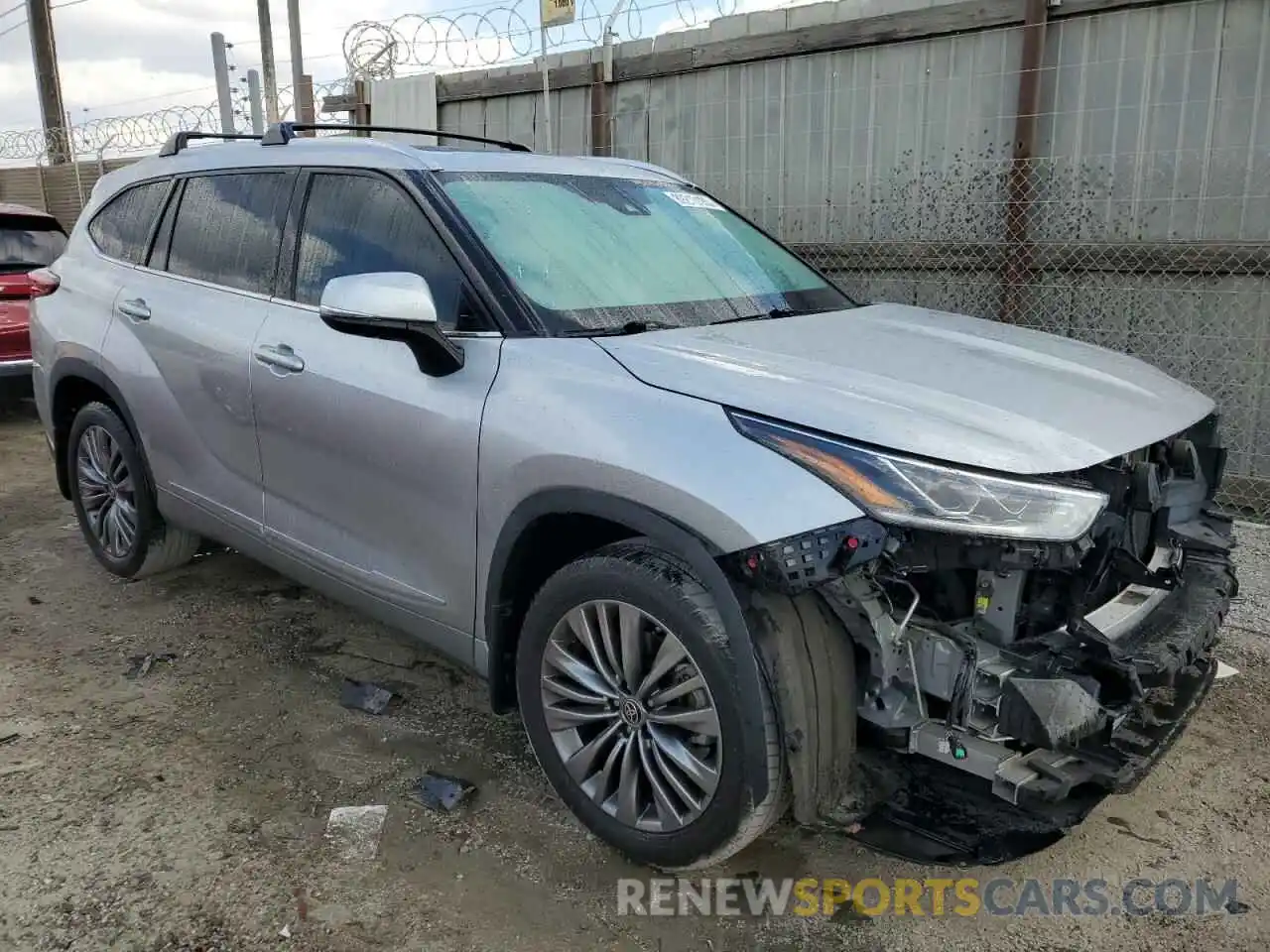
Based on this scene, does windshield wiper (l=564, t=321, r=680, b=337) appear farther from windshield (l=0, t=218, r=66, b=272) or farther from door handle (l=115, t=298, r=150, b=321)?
windshield (l=0, t=218, r=66, b=272)

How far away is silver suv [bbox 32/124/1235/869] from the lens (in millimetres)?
2170

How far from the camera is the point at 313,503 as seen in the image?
333 centimetres

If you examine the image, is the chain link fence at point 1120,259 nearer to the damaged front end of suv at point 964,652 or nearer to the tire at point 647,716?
the damaged front end of suv at point 964,652

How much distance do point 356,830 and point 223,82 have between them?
883 cm

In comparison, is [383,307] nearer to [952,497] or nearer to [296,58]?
[952,497]

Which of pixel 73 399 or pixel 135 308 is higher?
pixel 135 308

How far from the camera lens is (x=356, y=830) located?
2828 millimetres

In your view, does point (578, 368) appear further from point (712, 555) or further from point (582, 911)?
point (582, 911)

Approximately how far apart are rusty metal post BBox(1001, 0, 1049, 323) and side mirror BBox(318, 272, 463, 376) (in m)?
4.16

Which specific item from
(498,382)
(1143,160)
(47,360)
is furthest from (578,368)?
(1143,160)

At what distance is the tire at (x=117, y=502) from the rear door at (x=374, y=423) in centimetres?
114

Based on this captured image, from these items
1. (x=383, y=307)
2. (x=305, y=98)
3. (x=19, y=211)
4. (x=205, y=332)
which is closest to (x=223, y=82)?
(x=305, y=98)

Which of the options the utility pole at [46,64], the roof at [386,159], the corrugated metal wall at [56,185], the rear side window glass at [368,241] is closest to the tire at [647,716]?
the rear side window glass at [368,241]

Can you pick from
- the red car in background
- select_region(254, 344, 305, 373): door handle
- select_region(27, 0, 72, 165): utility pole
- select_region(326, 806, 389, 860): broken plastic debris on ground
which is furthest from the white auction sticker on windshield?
select_region(27, 0, 72, 165): utility pole
